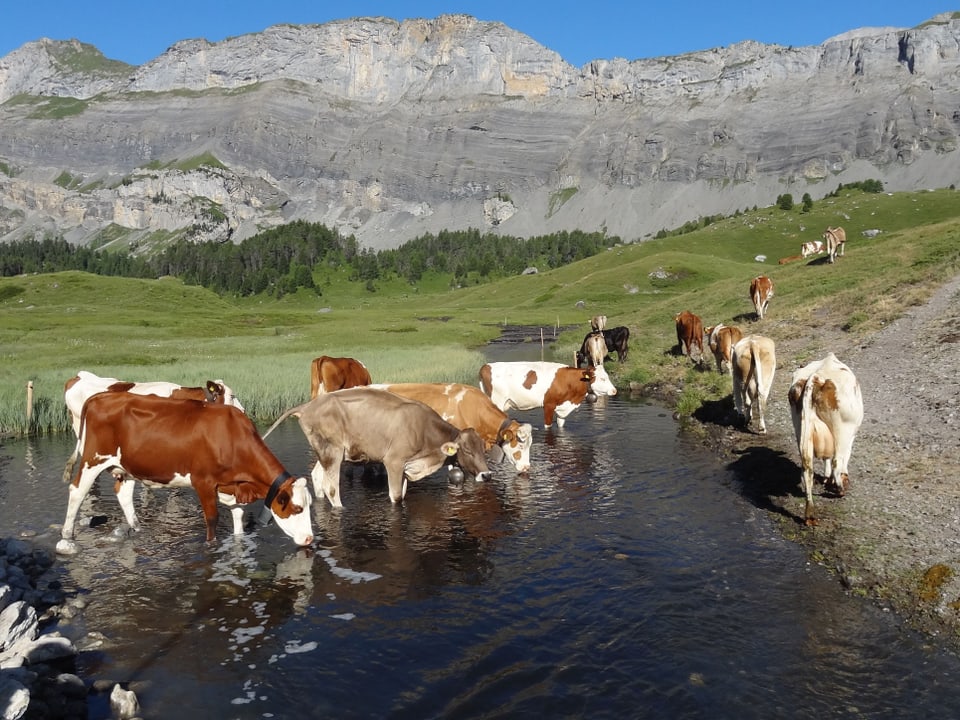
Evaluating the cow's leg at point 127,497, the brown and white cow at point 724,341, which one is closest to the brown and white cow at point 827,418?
the cow's leg at point 127,497

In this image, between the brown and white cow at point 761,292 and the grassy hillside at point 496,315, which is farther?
the brown and white cow at point 761,292

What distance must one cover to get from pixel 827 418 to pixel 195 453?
12.0m

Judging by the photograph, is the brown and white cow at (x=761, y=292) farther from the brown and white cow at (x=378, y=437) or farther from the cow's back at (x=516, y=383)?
the brown and white cow at (x=378, y=437)

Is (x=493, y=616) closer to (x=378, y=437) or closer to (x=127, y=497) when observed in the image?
(x=378, y=437)

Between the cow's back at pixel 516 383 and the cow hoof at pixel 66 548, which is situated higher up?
the cow's back at pixel 516 383

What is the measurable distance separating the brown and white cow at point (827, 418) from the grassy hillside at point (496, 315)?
1245 centimetres

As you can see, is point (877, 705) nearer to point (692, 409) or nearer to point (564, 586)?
point (564, 586)

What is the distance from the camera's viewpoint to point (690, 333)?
3700 centimetres

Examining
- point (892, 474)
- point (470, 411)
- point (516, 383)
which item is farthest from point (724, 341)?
point (470, 411)

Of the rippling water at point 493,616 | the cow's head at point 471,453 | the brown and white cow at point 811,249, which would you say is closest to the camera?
the rippling water at point 493,616

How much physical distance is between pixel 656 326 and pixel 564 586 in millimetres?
49322

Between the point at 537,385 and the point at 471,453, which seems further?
the point at 537,385

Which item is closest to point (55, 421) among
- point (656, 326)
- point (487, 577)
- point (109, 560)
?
point (109, 560)

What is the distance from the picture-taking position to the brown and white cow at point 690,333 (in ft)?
120
